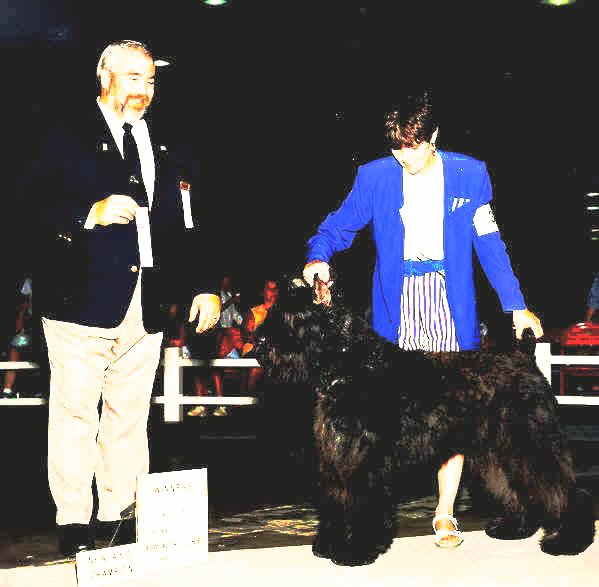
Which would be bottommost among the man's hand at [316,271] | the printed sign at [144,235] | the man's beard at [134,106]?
the man's hand at [316,271]

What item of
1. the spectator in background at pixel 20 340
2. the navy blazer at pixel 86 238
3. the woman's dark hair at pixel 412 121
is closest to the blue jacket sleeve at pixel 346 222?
the woman's dark hair at pixel 412 121

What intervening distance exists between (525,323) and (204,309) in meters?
1.34

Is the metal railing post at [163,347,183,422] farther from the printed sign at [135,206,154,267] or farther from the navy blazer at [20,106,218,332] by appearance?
the printed sign at [135,206,154,267]

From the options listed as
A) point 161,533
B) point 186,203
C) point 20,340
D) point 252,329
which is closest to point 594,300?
point 252,329

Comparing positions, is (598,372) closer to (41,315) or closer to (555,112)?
(555,112)

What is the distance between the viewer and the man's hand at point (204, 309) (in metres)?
3.40

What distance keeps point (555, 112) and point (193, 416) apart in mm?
8771

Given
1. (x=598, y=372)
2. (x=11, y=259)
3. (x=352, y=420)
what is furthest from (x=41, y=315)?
(x=11, y=259)

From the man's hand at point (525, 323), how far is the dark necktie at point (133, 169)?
1.62 meters

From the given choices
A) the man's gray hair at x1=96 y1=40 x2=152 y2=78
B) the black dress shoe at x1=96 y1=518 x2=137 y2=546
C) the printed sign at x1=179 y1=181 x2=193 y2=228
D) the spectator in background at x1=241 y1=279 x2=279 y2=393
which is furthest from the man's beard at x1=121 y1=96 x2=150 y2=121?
the spectator in background at x1=241 y1=279 x2=279 y2=393

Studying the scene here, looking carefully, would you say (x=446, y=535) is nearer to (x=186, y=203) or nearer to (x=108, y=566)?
(x=108, y=566)

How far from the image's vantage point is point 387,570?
10.00ft

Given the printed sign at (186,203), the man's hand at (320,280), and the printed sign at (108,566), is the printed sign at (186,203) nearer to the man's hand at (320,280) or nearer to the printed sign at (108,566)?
the man's hand at (320,280)

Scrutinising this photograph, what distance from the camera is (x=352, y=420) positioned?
2.92 meters
